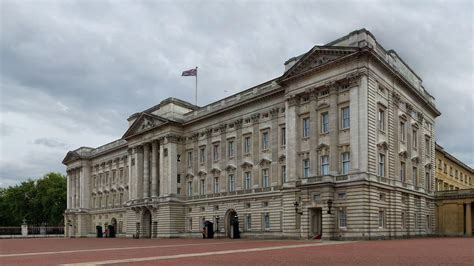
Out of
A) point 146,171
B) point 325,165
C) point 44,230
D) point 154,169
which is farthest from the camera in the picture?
point 44,230

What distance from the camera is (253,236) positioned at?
59.7 m

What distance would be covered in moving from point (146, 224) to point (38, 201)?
203ft

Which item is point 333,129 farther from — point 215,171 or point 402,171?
point 215,171

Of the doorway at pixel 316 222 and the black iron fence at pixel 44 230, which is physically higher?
the doorway at pixel 316 222

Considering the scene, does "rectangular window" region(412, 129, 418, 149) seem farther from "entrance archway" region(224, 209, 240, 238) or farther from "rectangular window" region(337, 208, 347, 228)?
"entrance archway" region(224, 209, 240, 238)

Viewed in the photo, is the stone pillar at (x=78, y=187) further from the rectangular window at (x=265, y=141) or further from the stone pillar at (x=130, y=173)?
the rectangular window at (x=265, y=141)

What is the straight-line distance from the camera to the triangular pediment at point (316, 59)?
4963cm

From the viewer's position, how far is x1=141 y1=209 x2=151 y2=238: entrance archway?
251 ft

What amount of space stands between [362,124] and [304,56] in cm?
1004

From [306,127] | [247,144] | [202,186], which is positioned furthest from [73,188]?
[306,127]

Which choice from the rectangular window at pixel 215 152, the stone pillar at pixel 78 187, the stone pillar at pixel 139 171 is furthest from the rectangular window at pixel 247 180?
the stone pillar at pixel 78 187

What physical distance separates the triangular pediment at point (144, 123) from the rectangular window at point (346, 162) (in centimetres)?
3159

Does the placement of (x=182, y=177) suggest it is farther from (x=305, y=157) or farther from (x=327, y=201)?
(x=327, y=201)

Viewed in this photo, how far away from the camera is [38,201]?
12731 centimetres
